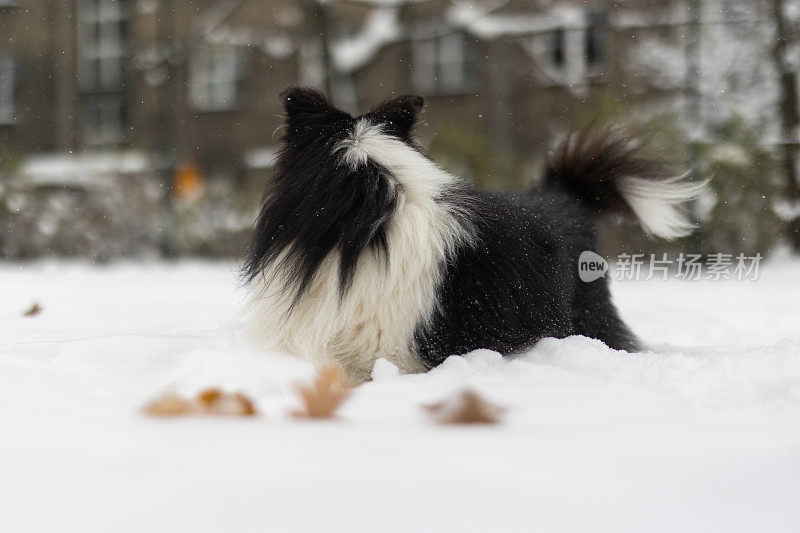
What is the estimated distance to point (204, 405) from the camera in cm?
133

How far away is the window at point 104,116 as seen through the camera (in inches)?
544

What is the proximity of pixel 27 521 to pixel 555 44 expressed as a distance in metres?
12.2

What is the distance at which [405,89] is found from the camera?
12031 mm

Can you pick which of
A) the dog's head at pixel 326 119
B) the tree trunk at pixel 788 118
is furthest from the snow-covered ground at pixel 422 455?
the tree trunk at pixel 788 118

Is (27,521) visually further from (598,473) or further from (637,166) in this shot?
(637,166)

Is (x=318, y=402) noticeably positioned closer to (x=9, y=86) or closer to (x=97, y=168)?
(x=97, y=168)

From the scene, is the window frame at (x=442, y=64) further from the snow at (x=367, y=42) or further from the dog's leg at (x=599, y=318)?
the dog's leg at (x=599, y=318)

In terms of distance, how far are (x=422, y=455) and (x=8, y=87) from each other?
15.1m

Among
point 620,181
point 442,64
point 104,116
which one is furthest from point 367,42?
point 620,181

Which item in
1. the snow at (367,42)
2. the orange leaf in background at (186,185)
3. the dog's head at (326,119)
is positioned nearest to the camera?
the dog's head at (326,119)

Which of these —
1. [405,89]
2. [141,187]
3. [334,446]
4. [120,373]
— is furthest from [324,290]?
[405,89]

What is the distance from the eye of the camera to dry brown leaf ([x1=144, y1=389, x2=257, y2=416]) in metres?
1.25

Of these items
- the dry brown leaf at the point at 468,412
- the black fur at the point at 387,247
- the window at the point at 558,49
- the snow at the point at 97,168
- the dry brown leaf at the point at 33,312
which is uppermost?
the window at the point at 558,49

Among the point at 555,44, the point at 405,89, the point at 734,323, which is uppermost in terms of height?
the point at 555,44
